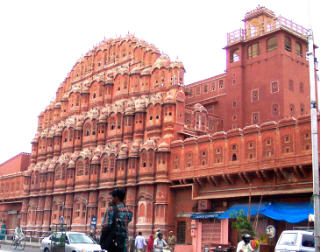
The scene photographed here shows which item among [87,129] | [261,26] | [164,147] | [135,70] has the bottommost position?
[164,147]

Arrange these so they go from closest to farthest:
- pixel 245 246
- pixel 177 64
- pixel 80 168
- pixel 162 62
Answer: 1. pixel 245 246
2. pixel 177 64
3. pixel 162 62
4. pixel 80 168

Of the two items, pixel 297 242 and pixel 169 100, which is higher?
pixel 169 100

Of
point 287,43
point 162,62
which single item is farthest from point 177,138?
point 287,43

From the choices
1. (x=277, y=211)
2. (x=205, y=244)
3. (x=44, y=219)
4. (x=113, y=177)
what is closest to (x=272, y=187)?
(x=277, y=211)

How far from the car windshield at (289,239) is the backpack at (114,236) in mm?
9864

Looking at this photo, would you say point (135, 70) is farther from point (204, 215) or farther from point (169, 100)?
point (204, 215)

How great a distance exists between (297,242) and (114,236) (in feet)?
32.7

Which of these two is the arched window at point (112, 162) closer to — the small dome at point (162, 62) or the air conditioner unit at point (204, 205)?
the small dome at point (162, 62)

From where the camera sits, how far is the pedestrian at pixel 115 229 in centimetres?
919

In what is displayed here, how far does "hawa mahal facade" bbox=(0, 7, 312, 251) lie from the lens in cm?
3122

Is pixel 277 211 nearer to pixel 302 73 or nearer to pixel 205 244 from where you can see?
pixel 205 244

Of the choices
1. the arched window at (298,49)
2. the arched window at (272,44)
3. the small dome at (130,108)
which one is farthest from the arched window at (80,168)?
the arched window at (298,49)

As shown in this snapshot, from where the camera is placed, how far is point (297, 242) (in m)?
16.8

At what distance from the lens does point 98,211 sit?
42.7 meters
